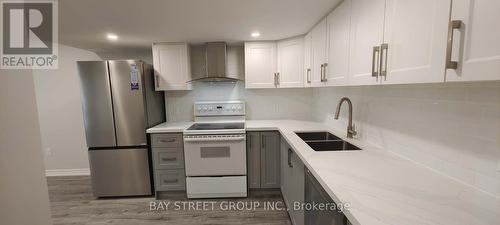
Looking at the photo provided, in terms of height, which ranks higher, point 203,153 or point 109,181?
point 203,153

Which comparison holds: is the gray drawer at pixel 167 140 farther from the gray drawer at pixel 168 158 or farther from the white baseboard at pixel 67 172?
the white baseboard at pixel 67 172

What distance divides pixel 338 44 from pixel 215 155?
70.6 inches

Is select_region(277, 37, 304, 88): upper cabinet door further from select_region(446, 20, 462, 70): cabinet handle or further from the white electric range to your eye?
select_region(446, 20, 462, 70): cabinet handle

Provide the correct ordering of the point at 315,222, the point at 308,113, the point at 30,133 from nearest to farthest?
1. the point at 30,133
2. the point at 315,222
3. the point at 308,113

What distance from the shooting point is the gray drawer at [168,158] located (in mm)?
2584

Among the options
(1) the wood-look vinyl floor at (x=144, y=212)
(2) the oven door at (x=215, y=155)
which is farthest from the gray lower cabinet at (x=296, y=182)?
(2) the oven door at (x=215, y=155)

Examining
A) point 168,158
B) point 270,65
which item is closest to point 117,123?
point 168,158

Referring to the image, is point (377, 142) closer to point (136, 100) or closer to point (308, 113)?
point (308, 113)

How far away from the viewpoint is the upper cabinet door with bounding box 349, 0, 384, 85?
1.14 m

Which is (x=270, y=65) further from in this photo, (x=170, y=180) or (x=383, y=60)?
(x=170, y=180)

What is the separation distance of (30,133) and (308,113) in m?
2.91

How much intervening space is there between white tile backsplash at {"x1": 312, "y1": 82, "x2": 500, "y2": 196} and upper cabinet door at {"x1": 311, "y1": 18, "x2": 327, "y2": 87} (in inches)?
18.4

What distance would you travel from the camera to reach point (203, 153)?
8.31ft

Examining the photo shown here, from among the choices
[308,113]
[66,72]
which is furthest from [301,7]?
[66,72]
